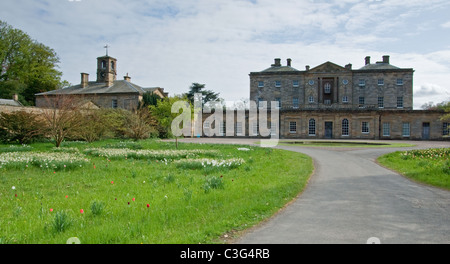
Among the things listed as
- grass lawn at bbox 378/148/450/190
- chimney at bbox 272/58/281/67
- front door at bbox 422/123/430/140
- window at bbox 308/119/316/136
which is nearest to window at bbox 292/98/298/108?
chimney at bbox 272/58/281/67

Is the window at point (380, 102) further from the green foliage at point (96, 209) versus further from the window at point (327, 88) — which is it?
the green foliage at point (96, 209)

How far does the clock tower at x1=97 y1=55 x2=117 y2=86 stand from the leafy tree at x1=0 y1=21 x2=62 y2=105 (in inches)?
450

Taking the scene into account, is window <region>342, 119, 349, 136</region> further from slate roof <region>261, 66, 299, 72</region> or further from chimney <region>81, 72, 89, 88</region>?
chimney <region>81, 72, 89, 88</region>

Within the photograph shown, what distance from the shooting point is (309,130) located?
4744 centimetres

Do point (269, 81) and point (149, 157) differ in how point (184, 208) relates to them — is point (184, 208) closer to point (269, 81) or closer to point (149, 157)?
point (149, 157)

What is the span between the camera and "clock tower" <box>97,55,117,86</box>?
Result: 57781 millimetres

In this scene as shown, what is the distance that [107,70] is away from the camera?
190 feet

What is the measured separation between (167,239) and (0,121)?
26.8 m

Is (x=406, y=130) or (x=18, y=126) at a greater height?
(x=18, y=126)

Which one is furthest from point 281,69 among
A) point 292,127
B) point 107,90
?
point 107,90

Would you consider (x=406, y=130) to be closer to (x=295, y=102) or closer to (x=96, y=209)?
(x=295, y=102)

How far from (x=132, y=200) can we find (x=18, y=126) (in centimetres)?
2312
